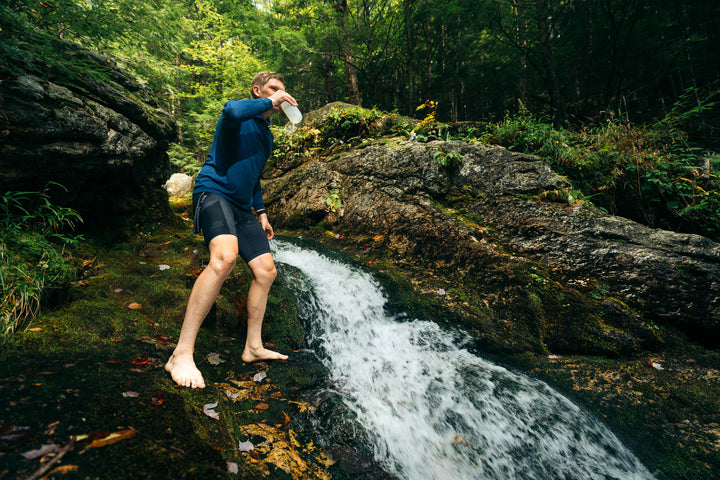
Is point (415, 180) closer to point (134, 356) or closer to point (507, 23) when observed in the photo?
point (134, 356)

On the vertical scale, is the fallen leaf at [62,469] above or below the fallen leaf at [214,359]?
above

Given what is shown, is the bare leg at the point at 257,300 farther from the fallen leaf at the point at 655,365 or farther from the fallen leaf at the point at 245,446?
the fallen leaf at the point at 655,365

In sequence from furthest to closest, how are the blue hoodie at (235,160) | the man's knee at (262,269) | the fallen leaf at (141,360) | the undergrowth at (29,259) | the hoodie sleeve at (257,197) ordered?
the hoodie sleeve at (257,197)
the man's knee at (262,269)
the blue hoodie at (235,160)
the undergrowth at (29,259)
the fallen leaf at (141,360)

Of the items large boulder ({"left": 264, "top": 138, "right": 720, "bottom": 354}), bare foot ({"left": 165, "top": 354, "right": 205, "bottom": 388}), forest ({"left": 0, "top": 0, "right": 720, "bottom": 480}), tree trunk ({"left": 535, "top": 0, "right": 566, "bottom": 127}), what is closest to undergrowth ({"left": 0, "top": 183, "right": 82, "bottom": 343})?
forest ({"left": 0, "top": 0, "right": 720, "bottom": 480})

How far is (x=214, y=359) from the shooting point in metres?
2.53

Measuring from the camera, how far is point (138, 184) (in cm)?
428

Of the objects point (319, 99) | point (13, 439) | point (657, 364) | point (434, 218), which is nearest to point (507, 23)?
point (319, 99)

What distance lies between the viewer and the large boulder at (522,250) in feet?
11.1

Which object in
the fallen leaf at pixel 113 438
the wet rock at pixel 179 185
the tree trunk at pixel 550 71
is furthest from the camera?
the wet rock at pixel 179 185

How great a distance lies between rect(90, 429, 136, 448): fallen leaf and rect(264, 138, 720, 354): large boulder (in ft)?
11.5

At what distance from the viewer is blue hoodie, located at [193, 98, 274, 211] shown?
2420mm

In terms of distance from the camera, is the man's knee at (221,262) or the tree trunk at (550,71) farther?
the tree trunk at (550,71)

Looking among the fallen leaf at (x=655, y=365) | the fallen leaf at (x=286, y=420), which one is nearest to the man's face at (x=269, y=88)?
the fallen leaf at (x=286, y=420)

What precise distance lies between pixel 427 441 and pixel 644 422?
2.02 metres
